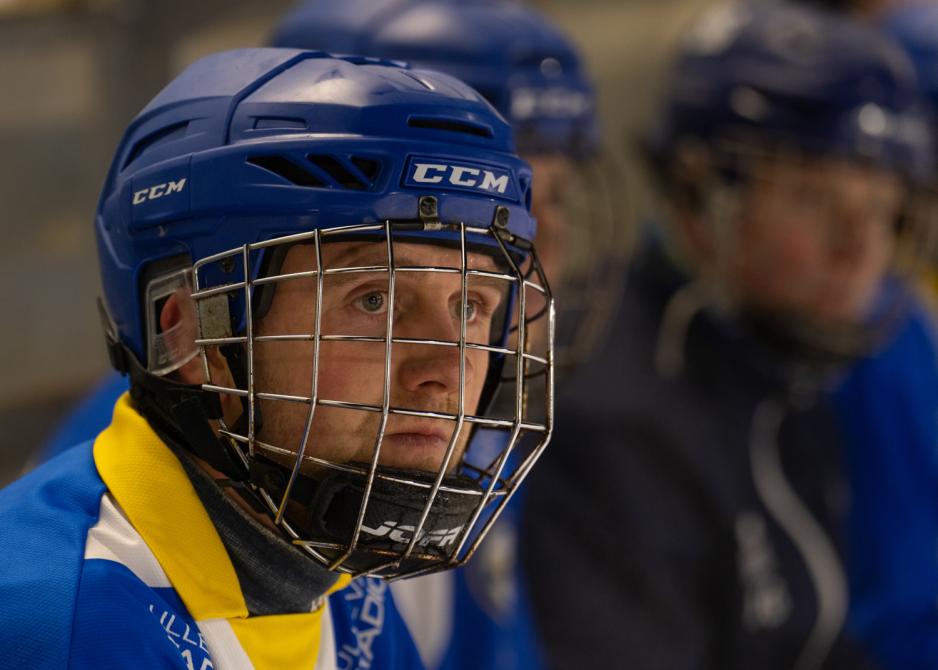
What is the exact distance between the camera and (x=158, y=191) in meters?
1.01

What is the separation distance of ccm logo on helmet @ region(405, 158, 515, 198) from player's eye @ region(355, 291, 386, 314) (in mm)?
94

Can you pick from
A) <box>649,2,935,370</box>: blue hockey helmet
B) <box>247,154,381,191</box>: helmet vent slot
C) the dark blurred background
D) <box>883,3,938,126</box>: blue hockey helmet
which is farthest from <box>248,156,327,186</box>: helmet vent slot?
<box>883,3,938,126</box>: blue hockey helmet

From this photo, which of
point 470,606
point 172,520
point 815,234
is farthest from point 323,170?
point 815,234

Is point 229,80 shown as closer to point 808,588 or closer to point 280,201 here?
point 280,201

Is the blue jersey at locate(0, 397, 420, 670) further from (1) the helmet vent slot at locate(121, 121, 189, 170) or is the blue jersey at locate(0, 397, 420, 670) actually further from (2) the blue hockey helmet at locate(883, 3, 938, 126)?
(2) the blue hockey helmet at locate(883, 3, 938, 126)

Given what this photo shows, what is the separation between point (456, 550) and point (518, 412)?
0.13 m

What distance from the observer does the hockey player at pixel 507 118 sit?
1.65 meters

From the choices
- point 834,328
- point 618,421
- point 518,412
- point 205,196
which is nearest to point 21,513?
point 205,196

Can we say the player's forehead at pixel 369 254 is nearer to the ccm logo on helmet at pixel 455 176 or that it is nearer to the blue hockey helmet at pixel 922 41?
the ccm logo on helmet at pixel 455 176

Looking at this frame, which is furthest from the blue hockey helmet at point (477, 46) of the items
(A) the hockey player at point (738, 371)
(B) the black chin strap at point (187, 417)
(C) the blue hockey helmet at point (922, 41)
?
(C) the blue hockey helmet at point (922, 41)

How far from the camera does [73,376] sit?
2.27m

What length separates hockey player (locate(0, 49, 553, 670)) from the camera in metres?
0.97

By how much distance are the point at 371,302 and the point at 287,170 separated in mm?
121

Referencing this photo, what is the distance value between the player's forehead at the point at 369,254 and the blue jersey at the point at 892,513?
5.62 feet
